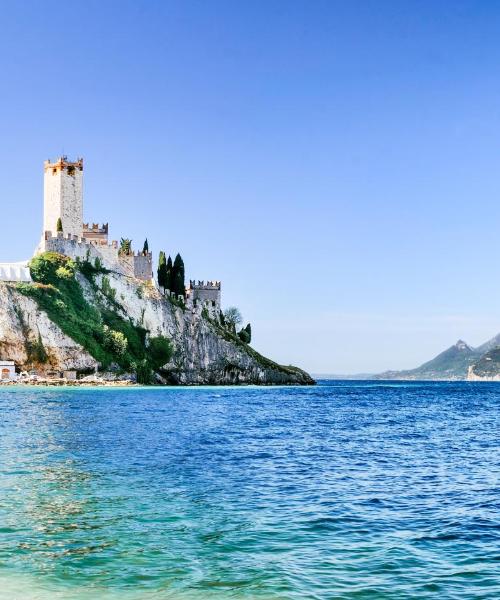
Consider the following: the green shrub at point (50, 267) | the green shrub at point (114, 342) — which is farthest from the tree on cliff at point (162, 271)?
the green shrub at point (114, 342)

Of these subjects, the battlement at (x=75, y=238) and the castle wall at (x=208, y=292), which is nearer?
the battlement at (x=75, y=238)

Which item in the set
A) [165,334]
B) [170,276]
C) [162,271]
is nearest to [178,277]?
[170,276]

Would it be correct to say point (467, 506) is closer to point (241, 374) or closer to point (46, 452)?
point (46, 452)

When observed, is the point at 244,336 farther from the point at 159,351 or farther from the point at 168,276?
the point at 159,351

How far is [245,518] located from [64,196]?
11864cm

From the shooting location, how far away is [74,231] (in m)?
128

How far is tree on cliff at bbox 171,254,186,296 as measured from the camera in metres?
136

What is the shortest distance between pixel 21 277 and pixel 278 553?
333 feet

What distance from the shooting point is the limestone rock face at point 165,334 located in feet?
331

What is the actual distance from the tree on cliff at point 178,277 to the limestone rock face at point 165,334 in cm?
428

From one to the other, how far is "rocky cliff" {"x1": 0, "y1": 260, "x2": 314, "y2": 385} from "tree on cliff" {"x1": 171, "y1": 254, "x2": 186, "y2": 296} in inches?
158

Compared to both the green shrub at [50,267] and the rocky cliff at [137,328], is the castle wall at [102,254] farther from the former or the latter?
the rocky cliff at [137,328]

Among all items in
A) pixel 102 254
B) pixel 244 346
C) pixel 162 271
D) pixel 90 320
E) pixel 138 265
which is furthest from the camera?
pixel 244 346

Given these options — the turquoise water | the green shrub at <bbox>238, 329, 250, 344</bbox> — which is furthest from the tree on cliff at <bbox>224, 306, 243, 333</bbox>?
the turquoise water
